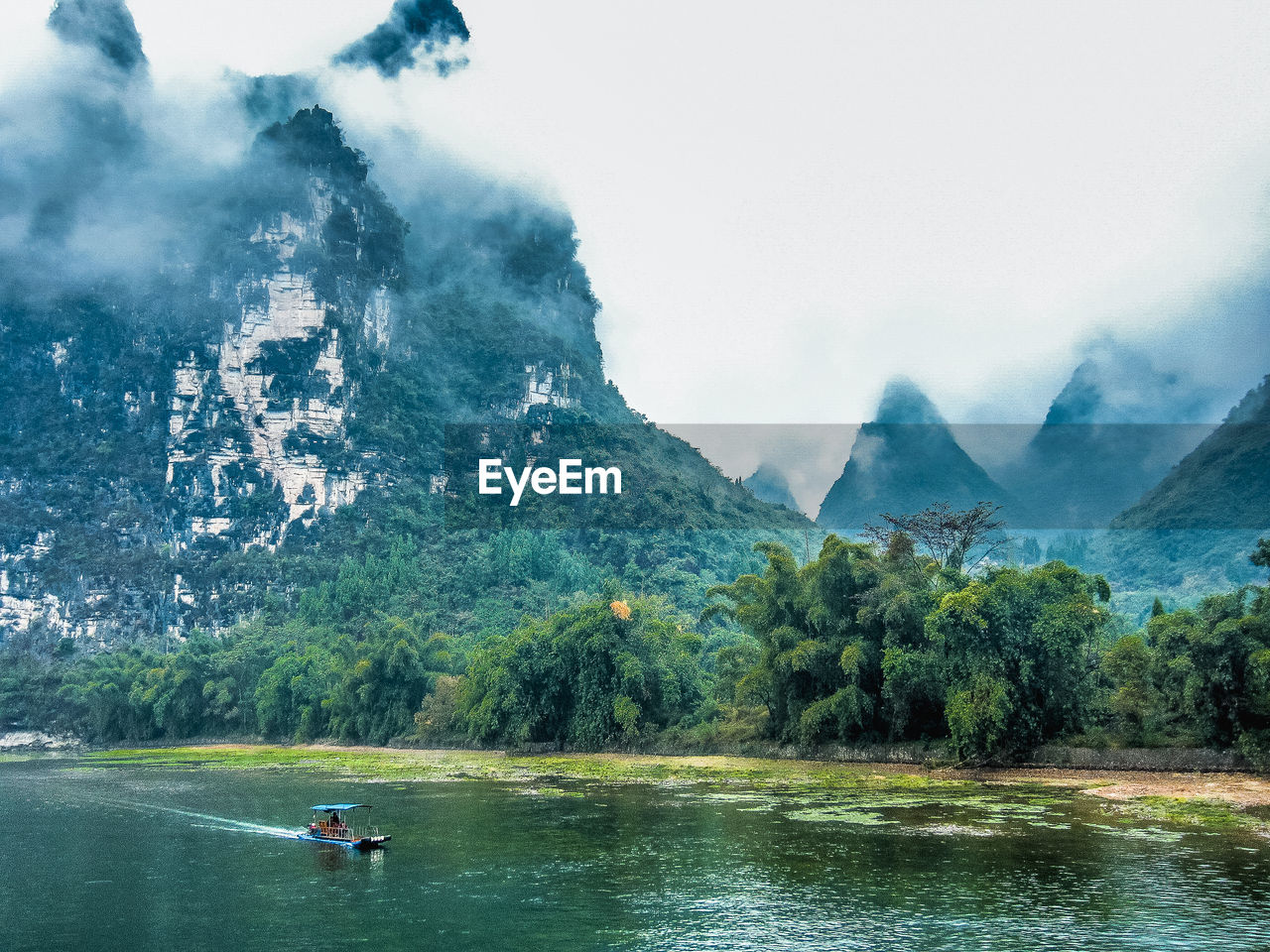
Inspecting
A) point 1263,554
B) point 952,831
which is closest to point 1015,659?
point 1263,554

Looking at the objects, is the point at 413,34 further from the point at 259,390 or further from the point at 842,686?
the point at 842,686

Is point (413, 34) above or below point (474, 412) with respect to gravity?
above

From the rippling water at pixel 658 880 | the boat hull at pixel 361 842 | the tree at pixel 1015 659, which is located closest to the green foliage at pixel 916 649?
the tree at pixel 1015 659

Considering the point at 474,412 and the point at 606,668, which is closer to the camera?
the point at 606,668

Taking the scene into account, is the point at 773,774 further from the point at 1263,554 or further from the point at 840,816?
the point at 1263,554

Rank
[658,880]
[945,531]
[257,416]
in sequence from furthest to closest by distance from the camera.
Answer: [257,416], [945,531], [658,880]

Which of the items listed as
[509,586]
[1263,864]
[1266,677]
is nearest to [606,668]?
[1266,677]
